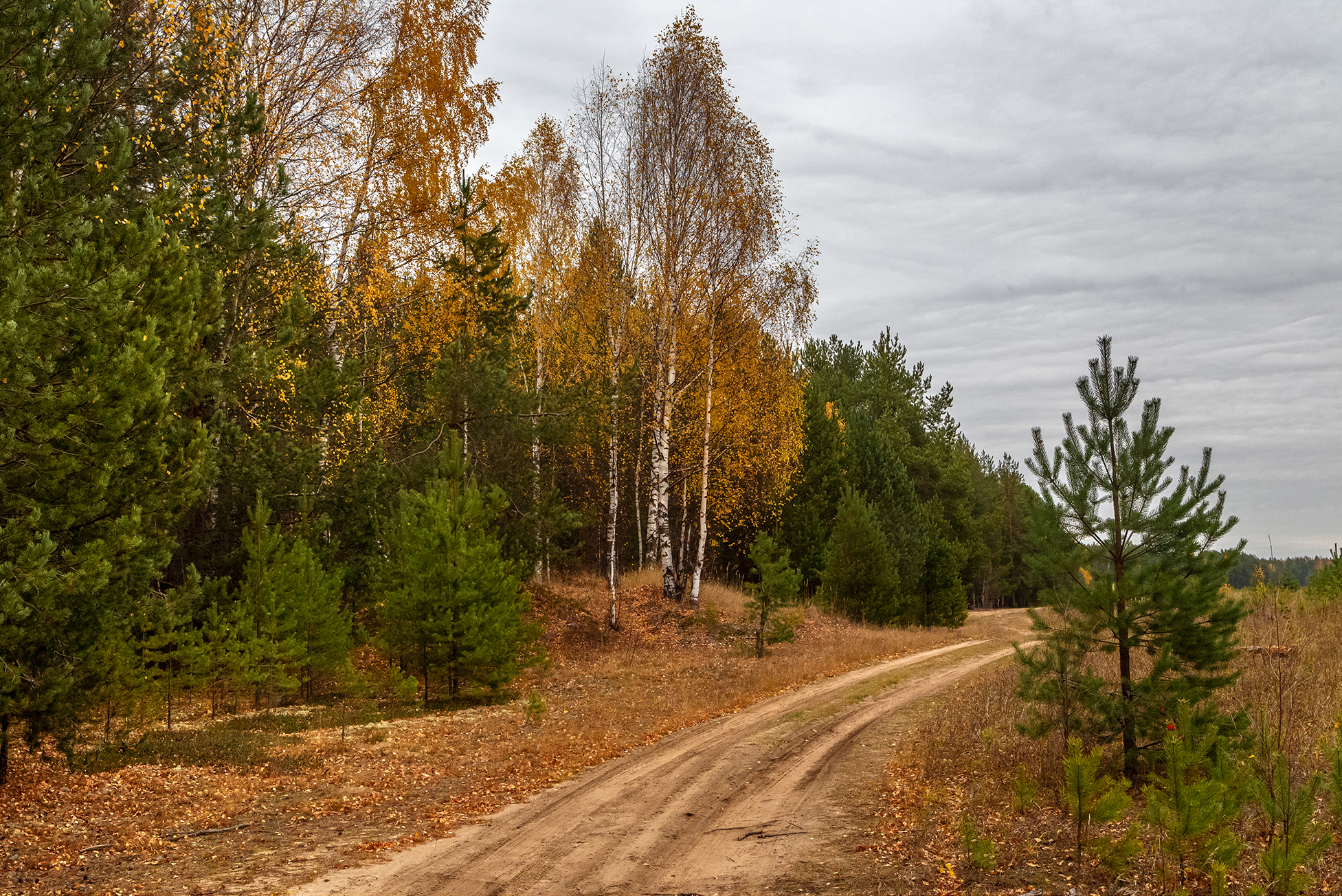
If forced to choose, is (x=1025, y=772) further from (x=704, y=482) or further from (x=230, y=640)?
(x=704, y=482)

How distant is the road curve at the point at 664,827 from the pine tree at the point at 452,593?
4022 millimetres

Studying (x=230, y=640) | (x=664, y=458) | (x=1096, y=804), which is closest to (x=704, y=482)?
(x=664, y=458)

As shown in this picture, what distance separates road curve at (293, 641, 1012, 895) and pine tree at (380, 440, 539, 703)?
402 centimetres

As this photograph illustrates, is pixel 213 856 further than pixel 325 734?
No

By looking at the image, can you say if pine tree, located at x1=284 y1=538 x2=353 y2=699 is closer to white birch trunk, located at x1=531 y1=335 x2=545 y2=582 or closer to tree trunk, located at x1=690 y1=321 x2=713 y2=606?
white birch trunk, located at x1=531 y1=335 x2=545 y2=582

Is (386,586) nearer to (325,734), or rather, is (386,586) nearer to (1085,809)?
(325,734)

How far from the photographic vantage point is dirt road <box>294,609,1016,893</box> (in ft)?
22.5

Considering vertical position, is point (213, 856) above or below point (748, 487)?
below

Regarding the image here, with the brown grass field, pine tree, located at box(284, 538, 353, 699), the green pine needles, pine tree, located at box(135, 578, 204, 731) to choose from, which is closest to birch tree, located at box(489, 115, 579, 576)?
pine tree, located at box(284, 538, 353, 699)

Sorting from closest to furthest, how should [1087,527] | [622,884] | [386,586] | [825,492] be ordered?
[622,884] < [1087,527] < [386,586] < [825,492]

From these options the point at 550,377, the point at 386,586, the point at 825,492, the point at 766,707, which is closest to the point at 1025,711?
the point at 766,707

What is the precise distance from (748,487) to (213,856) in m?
20.0

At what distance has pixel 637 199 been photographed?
72.8 ft

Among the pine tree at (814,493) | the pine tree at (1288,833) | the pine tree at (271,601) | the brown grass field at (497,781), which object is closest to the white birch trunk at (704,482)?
the brown grass field at (497,781)
